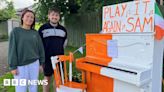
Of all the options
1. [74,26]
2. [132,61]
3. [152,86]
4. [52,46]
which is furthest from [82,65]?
[74,26]

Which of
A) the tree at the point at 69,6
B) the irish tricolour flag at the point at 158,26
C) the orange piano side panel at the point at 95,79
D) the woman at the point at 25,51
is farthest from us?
the tree at the point at 69,6

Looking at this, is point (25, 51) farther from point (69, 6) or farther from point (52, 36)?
point (69, 6)

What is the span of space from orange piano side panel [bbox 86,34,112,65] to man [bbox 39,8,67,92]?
1.50 feet

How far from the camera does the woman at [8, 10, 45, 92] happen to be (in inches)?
110

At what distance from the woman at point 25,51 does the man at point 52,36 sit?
276mm

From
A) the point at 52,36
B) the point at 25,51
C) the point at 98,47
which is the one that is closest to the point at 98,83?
the point at 98,47

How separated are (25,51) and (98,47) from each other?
94cm

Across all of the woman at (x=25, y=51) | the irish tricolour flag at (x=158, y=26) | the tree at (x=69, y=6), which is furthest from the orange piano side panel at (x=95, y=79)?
the tree at (x=69, y=6)

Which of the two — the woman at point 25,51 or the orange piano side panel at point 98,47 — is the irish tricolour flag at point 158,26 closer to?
the orange piano side panel at point 98,47

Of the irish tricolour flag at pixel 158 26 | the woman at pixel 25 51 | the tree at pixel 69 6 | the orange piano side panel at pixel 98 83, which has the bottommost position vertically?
the orange piano side panel at pixel 98 83

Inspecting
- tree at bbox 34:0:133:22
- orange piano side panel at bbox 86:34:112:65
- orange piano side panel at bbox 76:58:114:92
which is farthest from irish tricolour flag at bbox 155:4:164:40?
tree at bbox 34:0:133:22

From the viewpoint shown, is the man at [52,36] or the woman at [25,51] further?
the man at [52,36]

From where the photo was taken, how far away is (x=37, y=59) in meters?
2.99

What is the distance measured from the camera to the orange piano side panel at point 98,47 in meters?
2.90
